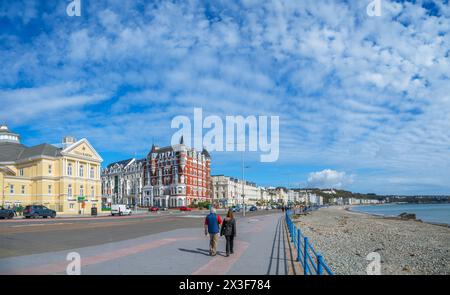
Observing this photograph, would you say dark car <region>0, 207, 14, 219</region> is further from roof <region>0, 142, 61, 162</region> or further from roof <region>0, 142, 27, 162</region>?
roof <region>0, 142, 27, 162</region>

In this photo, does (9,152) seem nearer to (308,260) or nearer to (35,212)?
(35,212)

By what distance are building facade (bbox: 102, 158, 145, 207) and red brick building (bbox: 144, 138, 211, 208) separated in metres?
2.83

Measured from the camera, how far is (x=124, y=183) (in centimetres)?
11438

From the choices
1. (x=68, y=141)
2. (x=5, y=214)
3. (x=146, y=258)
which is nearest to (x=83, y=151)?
(x=68, y=141)

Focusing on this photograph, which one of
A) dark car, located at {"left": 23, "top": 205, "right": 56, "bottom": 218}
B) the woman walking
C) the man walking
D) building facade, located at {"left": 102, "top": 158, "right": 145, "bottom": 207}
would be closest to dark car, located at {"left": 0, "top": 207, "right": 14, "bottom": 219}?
dark car, located at {"left": 23, "top": 205, "right": 56, "bottom": 218}

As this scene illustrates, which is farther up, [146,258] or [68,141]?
[68,141]

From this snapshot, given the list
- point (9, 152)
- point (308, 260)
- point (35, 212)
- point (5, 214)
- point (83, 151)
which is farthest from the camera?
point (9, 152)

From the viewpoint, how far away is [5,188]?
5519cm

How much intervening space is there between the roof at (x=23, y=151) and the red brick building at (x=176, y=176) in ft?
117

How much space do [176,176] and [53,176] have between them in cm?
3772

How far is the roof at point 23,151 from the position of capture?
62250mm

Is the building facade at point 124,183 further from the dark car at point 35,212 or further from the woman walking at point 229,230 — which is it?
the woman walking at point 229,230

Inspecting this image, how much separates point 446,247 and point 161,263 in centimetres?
2211
